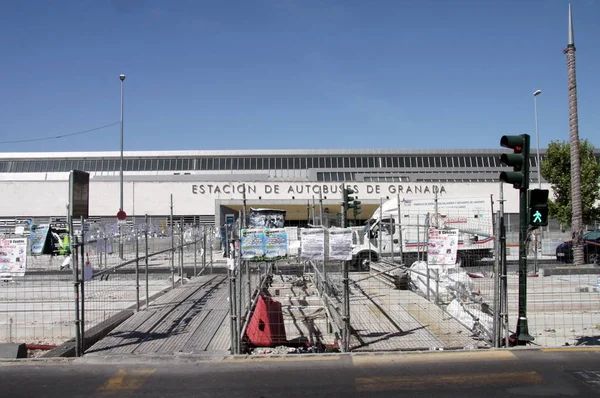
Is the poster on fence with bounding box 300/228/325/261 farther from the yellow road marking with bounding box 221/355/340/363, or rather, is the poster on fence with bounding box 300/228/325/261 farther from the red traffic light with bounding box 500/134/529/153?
the red traffic light with bounding box 500/134/529/153

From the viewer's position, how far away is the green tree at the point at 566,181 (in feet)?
96.2

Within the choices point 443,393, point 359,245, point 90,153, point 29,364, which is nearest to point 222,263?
point 359,245

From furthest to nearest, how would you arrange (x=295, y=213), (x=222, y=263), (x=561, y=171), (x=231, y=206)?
(x=295, y=213) < (x=231, y=206) < (x=561, y=171) < (x=222, y=263)

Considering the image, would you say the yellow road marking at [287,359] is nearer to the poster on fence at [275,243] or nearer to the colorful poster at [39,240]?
the poster on fence at [275,243]

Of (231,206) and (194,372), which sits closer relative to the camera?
(194,372)

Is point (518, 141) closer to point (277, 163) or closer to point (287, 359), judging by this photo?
point (287, 359)

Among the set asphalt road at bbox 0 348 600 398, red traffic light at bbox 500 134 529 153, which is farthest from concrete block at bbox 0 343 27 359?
red traffic light at bbox 500 134 529 153

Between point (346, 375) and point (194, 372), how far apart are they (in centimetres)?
193

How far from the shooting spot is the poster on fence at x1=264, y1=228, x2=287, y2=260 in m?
7.75

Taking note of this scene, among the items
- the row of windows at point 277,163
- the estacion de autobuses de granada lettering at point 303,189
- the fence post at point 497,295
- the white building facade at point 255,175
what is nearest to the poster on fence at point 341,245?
the fence post at point 497,295

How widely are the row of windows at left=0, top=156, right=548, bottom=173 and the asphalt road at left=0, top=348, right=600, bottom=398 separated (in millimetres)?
43860

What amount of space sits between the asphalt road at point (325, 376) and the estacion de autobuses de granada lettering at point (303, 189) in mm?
33286

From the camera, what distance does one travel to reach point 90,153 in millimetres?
51812

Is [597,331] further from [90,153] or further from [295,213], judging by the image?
[90,153]
